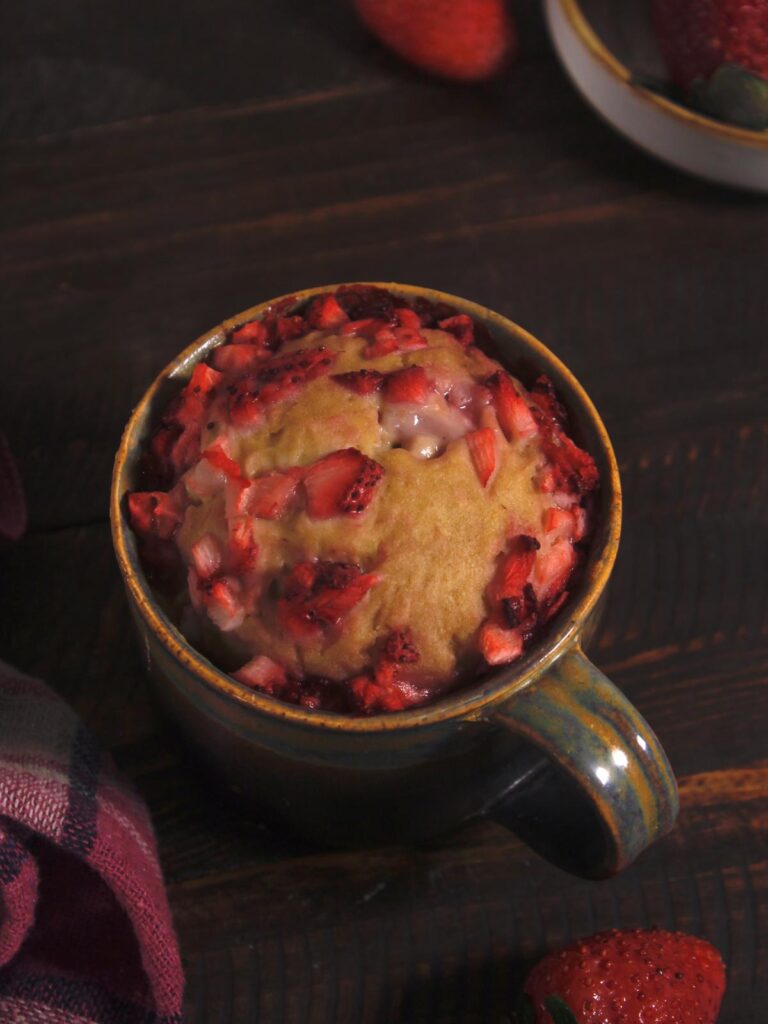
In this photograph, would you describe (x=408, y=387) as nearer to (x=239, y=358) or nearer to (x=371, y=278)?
(x=239, y=358)

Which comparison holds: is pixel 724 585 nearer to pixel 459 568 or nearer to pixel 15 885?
pixel 459 568

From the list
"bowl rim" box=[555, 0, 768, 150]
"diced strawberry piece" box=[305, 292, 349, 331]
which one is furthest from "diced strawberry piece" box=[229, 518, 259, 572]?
"bowl rim" box=[555, 0, 768, 150]

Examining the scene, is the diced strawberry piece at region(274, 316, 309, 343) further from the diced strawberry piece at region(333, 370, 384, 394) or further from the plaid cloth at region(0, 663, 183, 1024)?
the plaid cloth at region(0, 663, 183, 1024)

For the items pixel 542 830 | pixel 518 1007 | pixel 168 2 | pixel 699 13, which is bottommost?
pixel 518 1007

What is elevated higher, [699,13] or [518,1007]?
[699,13]

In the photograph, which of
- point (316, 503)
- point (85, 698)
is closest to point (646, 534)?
point (316, 503)

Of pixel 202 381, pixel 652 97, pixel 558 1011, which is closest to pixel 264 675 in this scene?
pixel 202 381

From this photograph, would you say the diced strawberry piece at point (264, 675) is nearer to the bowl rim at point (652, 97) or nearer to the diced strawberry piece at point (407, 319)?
the diced strawberry piece at point (407, 319)
